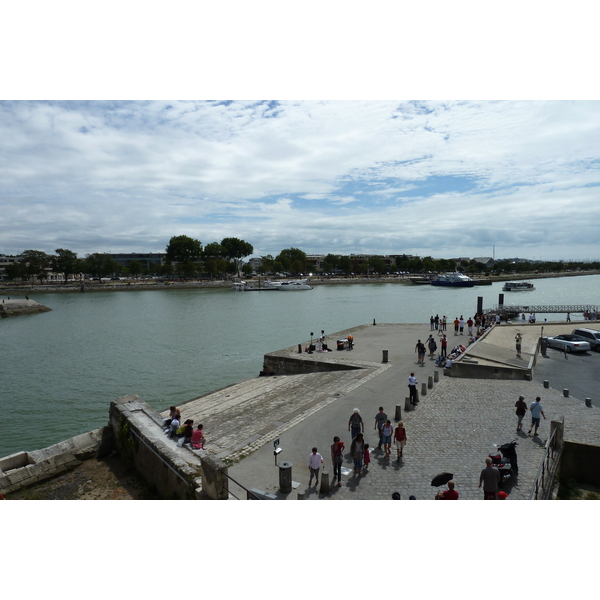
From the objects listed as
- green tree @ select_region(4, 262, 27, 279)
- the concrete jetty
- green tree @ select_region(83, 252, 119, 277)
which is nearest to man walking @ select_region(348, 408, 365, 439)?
the concrete jetty

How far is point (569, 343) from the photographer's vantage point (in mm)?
23500

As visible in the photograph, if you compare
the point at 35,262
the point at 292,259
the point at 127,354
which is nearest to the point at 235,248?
the point at 292,259

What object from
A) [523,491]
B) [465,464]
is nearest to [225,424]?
[465,464]

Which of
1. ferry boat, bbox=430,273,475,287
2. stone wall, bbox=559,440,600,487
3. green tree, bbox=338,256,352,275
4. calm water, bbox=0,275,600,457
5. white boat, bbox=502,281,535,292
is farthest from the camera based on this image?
green tree, bbox=338,256,352,275

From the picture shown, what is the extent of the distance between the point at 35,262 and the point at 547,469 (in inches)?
5710

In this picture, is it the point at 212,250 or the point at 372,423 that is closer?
the point at 372,423

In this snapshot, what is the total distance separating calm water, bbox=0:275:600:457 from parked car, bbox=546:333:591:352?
1834 cm

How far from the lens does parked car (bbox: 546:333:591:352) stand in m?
23.3

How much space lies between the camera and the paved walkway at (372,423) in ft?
29.5

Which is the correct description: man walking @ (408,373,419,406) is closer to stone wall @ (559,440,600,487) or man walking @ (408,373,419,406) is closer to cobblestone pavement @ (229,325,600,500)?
cobblestone pavement @ (229,325,600,500)

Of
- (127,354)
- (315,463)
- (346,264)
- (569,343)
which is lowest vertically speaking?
(127,354)

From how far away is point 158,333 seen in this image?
42.1 metres

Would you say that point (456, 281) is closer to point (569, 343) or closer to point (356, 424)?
point (569, 343)

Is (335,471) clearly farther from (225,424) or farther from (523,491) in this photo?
(225,424)
